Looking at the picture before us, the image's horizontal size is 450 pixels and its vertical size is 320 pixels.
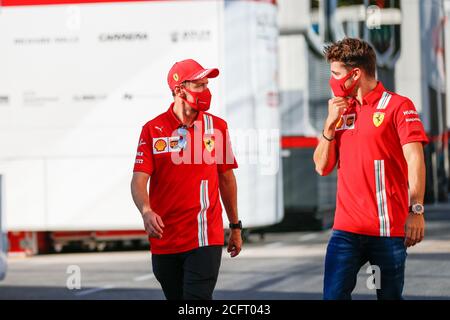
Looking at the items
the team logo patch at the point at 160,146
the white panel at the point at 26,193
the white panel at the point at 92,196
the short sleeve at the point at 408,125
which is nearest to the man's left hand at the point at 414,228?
the short sleeve at the point at 408,125

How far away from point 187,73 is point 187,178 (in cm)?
44

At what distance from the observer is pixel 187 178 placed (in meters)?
5.46

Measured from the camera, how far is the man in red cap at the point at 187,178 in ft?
17.9

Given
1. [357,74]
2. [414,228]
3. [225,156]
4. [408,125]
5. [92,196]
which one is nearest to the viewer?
[414,228]

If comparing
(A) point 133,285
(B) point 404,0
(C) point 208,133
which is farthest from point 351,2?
(C) point 208,133

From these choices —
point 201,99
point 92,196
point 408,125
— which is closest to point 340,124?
point 408,125

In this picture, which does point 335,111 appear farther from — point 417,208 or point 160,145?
point 160,145

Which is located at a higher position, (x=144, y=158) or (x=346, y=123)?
(x=346, y=123)

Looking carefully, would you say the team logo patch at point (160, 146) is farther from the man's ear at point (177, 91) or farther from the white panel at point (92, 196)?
the white panel at point (92, 196)

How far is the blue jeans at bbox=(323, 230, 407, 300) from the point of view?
537cm

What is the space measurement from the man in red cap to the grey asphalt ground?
5197 mm

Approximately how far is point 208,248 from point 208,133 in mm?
488

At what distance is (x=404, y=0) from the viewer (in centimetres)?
2967

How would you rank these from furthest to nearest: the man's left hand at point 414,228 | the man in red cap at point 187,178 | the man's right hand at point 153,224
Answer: the man in red cap at point 187,178 < the man's right hand at point 153,224 < the man's left hand at point 414,228
